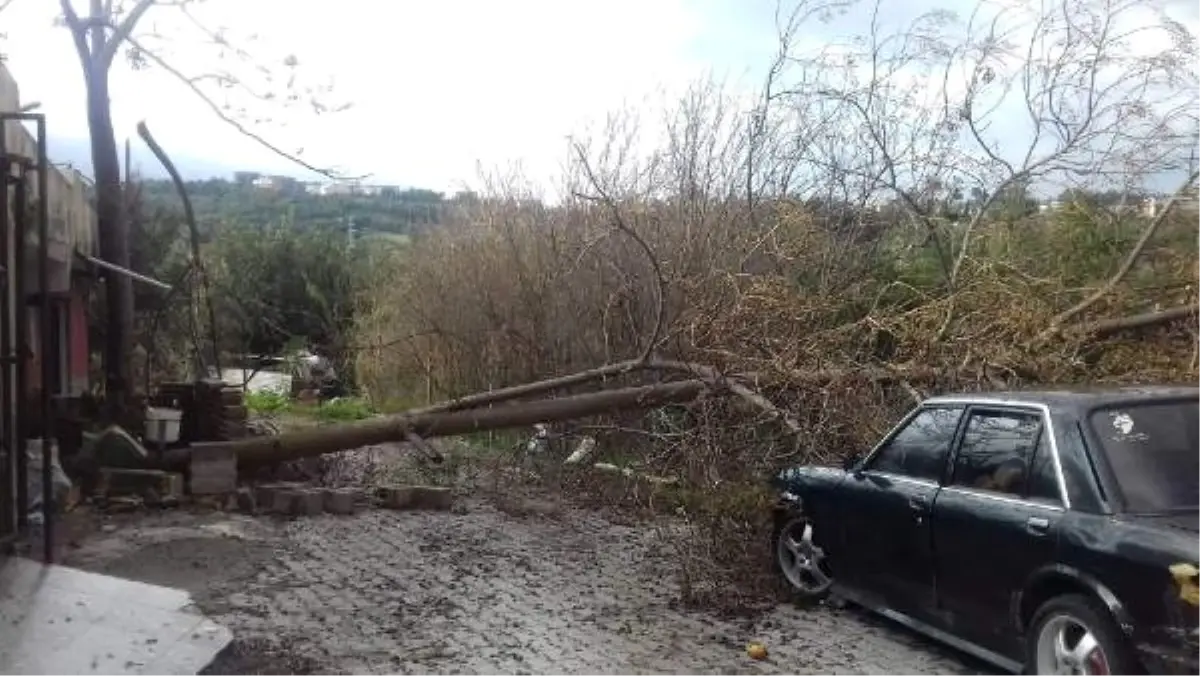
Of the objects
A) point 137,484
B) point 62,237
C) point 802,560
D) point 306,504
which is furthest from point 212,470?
point 802,560

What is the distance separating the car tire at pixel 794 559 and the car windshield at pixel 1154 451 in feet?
8.18

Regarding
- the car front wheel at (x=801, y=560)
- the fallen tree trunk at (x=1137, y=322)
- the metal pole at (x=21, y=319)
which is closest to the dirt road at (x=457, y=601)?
the car front wheel at (x=801, y=560)

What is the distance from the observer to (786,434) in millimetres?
9820

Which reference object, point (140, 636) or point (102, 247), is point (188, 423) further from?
point (140, 636)

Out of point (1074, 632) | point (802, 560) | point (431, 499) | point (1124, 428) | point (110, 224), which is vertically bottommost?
point (431, 499)

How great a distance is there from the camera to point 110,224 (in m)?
13.2

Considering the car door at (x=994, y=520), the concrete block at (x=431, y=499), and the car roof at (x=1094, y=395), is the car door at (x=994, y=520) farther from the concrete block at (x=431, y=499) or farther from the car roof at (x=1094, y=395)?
the concrete block at (x=431, y=499)

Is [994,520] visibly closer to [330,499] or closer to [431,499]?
[431,499]

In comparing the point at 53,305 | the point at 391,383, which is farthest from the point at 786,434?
the point at 391,383

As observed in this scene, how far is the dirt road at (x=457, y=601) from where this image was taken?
6801mm

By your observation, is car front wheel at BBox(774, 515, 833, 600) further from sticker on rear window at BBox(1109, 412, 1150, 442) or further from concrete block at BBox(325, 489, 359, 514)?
concrete block at BBox(325, 489, 359, 514)

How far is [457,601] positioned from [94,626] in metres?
2.32

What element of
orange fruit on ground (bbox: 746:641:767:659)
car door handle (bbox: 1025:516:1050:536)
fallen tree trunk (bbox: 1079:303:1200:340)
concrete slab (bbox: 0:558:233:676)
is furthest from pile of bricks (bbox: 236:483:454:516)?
car door handle (bbox: 1025:516:1050:536)

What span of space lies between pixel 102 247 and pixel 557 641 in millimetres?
8269
